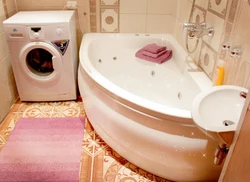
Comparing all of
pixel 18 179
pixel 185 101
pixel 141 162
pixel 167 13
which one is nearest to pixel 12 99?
pixel 18 179

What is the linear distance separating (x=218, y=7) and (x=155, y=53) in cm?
88

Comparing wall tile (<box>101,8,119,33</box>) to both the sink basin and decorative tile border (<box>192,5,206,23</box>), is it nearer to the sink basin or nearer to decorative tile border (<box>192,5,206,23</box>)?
decorative tile border (<box>192,5,206,23</box>)

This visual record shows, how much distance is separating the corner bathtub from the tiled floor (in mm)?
82

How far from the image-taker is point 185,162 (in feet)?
4.76

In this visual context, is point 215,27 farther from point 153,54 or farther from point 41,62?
point 41,62

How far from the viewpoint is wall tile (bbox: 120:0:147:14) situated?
2.57m

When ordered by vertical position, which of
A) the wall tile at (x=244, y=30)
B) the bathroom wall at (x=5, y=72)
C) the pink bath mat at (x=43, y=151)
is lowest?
the pink bath mat at (x=43, y=151)

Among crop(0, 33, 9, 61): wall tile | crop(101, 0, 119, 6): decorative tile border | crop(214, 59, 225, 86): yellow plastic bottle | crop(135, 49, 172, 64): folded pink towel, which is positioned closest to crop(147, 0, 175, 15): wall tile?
crop(101, 0, 119, 6): decorative tile border

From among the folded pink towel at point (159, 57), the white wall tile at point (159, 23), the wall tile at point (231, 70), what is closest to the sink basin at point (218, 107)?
the wall tile at point (231, 70)

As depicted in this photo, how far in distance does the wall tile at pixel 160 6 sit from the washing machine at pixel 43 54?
86 cm

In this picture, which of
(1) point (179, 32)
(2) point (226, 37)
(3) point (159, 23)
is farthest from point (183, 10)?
(2) point (226, 37)

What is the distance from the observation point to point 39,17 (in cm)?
230

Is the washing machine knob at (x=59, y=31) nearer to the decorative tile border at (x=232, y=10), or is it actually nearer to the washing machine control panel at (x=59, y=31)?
the washing machine control panel at (x=59, y=31)

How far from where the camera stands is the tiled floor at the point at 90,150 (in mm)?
1681
